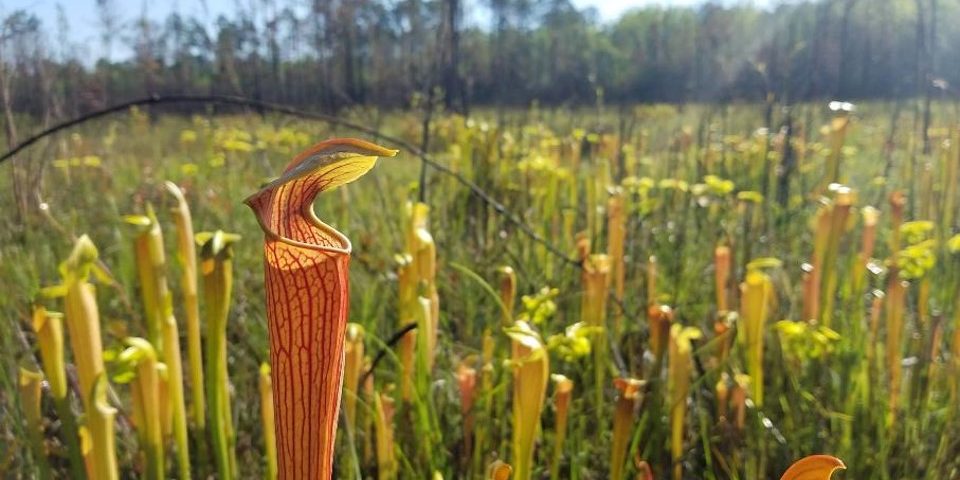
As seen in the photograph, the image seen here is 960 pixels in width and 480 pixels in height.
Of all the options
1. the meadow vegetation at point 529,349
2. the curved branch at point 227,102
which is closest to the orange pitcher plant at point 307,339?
the meadow vegetation at point 529,349

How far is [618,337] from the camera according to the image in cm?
155

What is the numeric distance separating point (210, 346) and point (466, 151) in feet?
7.35

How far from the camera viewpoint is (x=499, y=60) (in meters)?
15.6

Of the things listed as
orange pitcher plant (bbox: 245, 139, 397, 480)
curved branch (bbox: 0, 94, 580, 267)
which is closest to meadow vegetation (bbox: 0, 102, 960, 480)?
curved branch (bbox: 0, 94, 580, 267)

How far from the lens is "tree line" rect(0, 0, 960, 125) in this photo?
2566 millimetres

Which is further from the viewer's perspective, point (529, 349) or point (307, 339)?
point (529, 349)

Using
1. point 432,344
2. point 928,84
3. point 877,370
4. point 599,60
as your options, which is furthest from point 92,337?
point 599,60

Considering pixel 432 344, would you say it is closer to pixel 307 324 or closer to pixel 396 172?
pixel 307 324

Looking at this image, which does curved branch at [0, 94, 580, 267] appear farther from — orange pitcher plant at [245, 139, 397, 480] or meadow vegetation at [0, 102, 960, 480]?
orange pitcher plant at [245, 139, 397, 480]

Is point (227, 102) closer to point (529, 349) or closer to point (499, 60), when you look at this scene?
point (529, 349)

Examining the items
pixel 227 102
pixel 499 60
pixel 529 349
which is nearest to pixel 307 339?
pixel 529 349

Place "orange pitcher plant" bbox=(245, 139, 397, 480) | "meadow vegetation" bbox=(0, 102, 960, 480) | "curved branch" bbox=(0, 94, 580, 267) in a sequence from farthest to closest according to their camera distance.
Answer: "curved branch" bbox=(0, 94, 580, 267), "meadow vegetation" bbox=(0, 102, 960, 480), "orange pitcher plant" bbox=(245, 139, 397, 480)

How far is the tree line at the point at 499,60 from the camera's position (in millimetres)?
2566

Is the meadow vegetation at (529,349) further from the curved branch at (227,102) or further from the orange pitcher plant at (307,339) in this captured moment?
the orange pitcher plant at (307,339)
